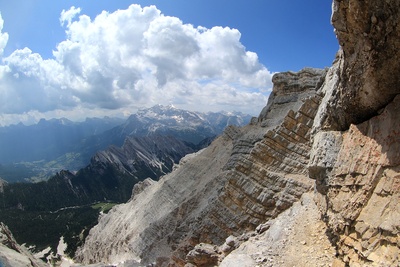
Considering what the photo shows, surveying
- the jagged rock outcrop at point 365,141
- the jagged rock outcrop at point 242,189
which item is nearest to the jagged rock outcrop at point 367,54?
the jagged rock outcrop at point 365,141

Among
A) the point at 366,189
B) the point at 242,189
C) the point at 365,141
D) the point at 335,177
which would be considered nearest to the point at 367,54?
the point at 365,141

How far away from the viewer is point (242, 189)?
4547cm

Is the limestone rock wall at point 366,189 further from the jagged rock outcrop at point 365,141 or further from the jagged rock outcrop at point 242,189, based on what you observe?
the jagged rock outcrop at point 242,189

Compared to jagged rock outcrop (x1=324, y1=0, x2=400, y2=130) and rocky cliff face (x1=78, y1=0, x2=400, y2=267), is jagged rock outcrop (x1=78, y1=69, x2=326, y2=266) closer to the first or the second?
rocky cliff face (x1=78, y1=0, x2=400, y2=267)

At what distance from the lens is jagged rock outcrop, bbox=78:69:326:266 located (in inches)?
1646

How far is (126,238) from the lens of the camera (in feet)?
239

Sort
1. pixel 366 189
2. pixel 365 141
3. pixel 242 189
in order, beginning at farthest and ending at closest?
1. pixel 242 189
2. pixel 365 141
3. pixel 366 189

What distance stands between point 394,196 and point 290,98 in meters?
44.9

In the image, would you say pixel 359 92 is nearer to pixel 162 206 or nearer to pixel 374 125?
pixel 374 125

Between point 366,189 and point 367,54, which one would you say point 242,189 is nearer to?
point 366,189

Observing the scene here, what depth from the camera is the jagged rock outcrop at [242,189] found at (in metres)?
41.8

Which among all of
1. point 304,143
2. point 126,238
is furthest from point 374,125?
point 126,238

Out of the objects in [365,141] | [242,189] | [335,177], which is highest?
[365,141]

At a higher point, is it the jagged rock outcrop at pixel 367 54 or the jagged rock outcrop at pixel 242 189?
the jagged rock outcrop at pixel 367 54
